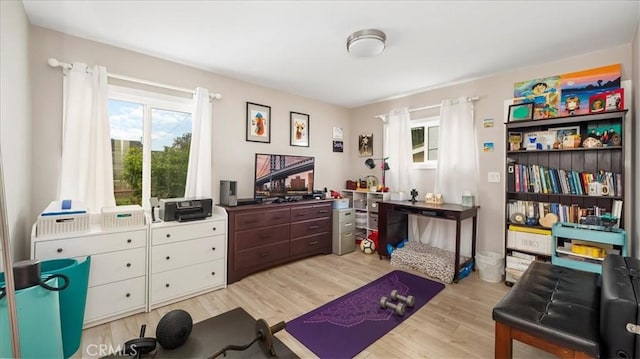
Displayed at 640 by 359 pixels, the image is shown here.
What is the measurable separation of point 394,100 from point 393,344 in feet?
11.0

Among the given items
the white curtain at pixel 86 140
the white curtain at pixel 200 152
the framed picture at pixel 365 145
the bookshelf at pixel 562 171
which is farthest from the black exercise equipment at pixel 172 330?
the framed picture at pixel 365 145

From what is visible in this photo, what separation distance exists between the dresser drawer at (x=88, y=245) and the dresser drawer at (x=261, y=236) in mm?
934

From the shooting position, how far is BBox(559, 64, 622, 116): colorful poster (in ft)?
8.09

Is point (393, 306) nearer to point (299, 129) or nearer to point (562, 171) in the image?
point (562, 171)

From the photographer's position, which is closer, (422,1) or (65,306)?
(65,306)

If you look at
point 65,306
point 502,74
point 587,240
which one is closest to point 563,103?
point 502,74

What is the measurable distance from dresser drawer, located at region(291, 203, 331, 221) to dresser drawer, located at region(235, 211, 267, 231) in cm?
45

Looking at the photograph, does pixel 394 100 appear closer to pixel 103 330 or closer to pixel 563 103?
pixel 563 103

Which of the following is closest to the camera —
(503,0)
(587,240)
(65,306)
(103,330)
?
Answer: (65,306)

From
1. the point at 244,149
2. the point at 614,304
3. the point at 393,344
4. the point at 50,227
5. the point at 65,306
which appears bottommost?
the point at 393,344

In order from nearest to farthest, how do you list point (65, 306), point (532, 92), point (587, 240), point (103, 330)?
point (65, 306) < point (103, 330) < point (587, 240) < point (532, 92)

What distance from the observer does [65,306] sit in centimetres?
169

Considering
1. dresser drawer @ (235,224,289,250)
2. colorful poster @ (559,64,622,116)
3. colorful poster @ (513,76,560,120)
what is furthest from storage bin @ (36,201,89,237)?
colorful poster @ (559,64,622,116)

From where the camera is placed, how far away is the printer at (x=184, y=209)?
250 centimetres
